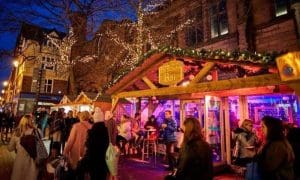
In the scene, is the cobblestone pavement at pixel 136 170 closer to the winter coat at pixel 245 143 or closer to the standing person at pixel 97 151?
the winter coat at pixel 245 143

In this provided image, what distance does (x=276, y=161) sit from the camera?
10.7ft

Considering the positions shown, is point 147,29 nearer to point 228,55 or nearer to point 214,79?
point 214,79

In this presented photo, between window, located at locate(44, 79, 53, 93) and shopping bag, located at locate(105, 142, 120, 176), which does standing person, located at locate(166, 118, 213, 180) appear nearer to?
shopping bag, located at locate(105, 142, 120, 176)

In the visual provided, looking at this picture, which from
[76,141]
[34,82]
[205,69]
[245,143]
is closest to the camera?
[76,141]

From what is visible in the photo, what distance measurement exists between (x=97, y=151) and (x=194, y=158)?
1975mm

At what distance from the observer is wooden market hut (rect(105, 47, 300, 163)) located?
204 inches

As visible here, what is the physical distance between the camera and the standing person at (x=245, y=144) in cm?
643

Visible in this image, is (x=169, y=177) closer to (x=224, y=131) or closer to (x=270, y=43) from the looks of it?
(x=224, y=131)

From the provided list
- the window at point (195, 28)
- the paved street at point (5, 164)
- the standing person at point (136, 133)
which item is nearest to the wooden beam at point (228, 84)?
the standing person at point (136, 133)

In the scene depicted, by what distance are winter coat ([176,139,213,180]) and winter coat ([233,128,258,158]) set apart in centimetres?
359

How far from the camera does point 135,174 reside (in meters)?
7.44

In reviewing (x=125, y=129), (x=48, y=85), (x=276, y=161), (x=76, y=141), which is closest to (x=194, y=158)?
(x=276, y=161)

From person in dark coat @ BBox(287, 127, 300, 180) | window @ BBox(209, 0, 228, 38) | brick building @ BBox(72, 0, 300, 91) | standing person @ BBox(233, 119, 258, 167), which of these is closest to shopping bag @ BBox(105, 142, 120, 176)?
person in dark coat @ BBox(287, 127, 300, 180)

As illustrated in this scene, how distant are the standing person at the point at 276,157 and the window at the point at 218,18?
1233 cm
